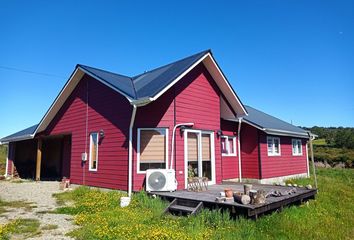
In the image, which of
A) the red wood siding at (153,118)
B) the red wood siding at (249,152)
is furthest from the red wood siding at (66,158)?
the red wood siding at (249,152)

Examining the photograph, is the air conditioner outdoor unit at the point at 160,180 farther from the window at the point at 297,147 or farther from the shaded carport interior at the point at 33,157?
the shaded carport interior at the point at 33,157

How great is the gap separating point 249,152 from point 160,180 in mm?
6741

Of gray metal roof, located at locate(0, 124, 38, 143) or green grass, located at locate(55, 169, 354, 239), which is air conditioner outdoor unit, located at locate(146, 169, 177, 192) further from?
gray metal roof, located at locate(0, 124, 38, 143)

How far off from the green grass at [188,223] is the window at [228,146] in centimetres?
490

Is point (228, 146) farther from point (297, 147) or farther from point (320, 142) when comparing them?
point (320, 142)

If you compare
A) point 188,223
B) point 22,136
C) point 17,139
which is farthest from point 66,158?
point 188,223

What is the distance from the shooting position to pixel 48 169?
1908 centimetres

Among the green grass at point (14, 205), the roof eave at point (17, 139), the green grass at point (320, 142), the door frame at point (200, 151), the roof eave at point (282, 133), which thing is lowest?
the green grass at point (14, 205)

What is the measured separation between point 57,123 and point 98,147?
4659mm

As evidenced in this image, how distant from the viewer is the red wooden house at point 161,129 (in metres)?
9.39

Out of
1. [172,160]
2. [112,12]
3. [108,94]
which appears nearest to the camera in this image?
[172,160]

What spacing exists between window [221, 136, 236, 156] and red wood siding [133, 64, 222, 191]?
80.8 inches

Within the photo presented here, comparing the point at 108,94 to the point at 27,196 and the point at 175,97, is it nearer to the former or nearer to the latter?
the point at 175,97

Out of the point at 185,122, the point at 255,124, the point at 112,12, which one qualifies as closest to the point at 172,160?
the point at 185,122
